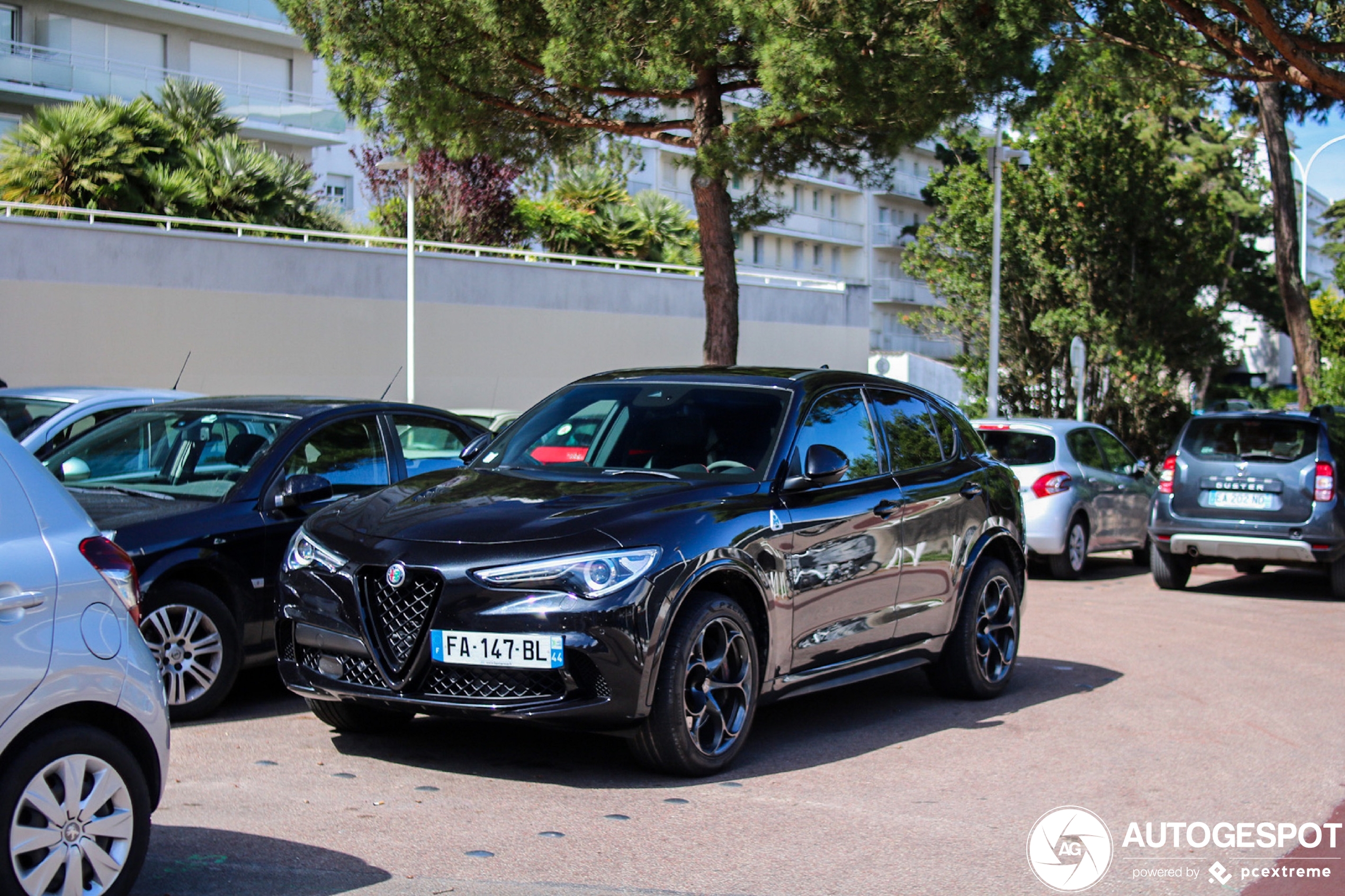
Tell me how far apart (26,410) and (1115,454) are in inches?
427

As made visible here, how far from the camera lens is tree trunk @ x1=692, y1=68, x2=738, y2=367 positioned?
677 inches

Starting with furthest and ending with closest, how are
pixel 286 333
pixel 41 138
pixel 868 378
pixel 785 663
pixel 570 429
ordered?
pixel 41 138, pixel 286 333, pixel 868 378, pixel 570 429, pixel 785 663

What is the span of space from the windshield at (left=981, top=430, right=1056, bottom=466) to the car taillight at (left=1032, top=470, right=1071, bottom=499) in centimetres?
17

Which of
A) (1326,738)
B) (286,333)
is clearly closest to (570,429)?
(1326,738)

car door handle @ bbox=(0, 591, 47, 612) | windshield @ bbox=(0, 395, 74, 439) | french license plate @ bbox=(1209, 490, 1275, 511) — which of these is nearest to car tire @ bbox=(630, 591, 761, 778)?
car door handle @ bbox=(0, 591, 47, 612)

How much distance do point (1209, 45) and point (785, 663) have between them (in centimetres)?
1462

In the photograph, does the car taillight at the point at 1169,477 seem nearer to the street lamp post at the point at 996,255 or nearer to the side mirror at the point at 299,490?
the side mirror at the point at 299,490

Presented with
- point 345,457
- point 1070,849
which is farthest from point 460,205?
point 1070,849

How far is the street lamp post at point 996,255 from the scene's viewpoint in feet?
76.3

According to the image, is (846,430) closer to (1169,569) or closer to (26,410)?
(26,410)

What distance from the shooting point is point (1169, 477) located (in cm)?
1402

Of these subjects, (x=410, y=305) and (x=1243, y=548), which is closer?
(x=1243, y=548)

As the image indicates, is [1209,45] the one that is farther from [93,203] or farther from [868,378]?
→ [93,203]

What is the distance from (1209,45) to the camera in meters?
18.5
